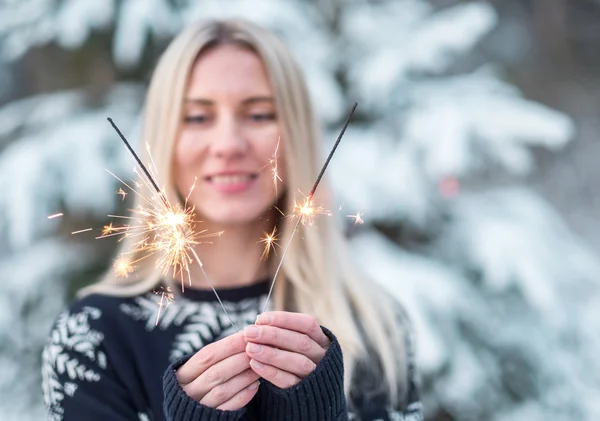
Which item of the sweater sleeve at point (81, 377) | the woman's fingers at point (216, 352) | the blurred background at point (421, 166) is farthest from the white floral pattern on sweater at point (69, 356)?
the blurred background at point (421, 166)

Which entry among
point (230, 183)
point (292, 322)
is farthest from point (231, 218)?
point (292, 322)

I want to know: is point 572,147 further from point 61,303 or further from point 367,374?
point 61,303

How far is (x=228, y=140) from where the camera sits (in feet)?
2.31

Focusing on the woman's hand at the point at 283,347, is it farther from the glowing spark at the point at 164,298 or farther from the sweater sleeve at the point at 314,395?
the glowing spark at the point at 164,298

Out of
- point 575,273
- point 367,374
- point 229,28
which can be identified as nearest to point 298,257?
point 367,374

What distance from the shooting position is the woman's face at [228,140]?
2.34 ft

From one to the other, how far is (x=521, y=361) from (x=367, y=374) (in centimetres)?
81

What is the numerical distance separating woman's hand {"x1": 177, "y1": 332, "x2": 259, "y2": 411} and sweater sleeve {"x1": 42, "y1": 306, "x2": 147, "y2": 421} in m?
0.19

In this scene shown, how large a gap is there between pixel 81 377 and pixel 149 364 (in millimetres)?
73

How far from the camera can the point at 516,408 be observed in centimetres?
145

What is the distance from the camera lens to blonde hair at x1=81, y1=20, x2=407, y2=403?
29.4 inches

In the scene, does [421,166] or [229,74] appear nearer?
[229,74]

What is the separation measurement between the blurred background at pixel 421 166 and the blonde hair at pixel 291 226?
1.82ft

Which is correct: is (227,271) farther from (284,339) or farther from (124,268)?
(284,339)
